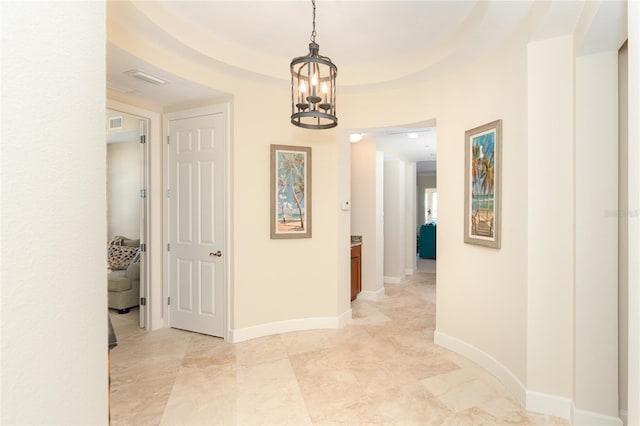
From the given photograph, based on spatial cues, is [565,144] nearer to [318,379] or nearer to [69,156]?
[318,379]

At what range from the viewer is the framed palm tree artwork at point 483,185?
2.90 meters

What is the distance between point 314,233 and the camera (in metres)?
4.12

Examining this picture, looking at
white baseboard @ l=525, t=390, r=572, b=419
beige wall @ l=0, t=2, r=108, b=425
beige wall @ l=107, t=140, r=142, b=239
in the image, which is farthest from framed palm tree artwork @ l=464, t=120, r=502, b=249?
beige wall @ l=107, t=140, r=142, b=239

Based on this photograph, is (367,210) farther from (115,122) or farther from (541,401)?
(115,122)

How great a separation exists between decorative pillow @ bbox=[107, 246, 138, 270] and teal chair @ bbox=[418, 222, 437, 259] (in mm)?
7193

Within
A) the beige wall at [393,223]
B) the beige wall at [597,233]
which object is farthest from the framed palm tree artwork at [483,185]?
the beige wall at [393,223]

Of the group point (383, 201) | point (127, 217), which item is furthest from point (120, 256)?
point (383, 201)

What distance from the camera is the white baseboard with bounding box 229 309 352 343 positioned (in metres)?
3.76

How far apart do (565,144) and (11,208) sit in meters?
2.83

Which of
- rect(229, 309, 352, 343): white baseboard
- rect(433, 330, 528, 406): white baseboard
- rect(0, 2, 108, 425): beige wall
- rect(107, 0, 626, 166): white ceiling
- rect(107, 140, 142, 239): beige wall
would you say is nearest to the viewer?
rect(0, 2, 108, 425): beige wall

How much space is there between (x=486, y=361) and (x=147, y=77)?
384cm

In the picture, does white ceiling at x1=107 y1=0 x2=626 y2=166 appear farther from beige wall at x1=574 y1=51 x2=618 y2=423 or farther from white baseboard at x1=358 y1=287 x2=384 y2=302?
white baseboard at x1=358 y1=287 x2=384 y2=302

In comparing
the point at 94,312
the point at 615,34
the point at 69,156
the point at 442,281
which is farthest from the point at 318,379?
the point at 615,34

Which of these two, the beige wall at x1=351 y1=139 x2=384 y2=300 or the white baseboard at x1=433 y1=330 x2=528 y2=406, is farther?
the beige wall at x1=351 y1=139 x2=384 y2=300
